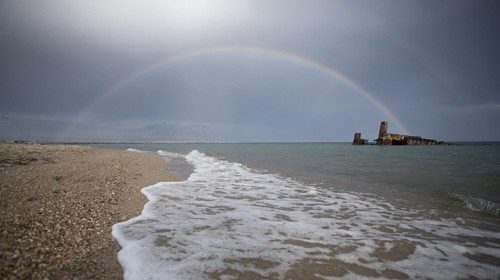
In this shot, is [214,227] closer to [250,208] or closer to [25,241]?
[250,208]

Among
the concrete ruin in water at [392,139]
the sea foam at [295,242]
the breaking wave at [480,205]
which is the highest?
the concrete ruin in water at [392,139]

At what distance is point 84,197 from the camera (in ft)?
30.4

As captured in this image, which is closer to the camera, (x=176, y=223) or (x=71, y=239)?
(x=71, y=239)

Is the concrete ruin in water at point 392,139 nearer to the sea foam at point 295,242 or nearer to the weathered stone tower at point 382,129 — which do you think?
the weathered stone tower at point 382,129

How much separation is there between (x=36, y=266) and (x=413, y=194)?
549 inches

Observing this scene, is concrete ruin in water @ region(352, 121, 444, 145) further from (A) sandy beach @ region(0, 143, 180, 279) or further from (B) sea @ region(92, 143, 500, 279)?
(A) sandy beach @ region(0, 143, 180, 279)

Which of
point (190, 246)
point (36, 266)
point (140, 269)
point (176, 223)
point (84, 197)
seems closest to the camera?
point (36, 266)

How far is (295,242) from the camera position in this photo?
6.39 meters

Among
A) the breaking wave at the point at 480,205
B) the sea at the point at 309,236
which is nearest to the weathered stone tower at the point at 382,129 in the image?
the sea at the point at 309,236

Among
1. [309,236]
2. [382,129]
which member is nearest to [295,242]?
[309,236]

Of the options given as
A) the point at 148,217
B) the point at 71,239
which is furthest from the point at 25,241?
the point at 148,217

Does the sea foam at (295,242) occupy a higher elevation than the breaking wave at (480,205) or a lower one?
lower

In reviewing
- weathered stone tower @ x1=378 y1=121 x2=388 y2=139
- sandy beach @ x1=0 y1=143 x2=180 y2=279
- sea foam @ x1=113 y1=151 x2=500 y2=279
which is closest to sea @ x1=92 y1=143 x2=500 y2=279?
sea foam @ x1=113 y1=151 x2=500 y2=279

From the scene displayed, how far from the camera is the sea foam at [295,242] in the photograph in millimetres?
5004
